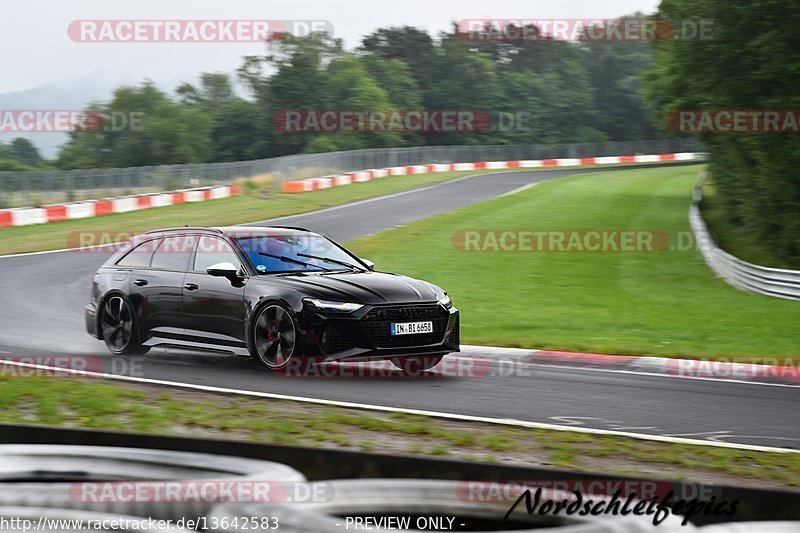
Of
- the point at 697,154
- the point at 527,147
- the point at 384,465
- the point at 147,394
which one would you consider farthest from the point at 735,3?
the point at 697,154

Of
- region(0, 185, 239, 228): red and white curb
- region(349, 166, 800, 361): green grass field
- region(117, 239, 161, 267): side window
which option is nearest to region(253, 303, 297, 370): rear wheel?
region(117, 239, 161, 267): side window

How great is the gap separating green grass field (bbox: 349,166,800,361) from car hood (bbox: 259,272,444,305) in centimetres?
318

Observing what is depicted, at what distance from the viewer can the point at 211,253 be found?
11.4 metres

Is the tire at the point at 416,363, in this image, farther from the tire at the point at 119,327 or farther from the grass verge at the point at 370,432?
the tire at the point at 119,327

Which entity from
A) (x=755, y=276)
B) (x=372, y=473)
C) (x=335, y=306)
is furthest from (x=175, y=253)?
(x=755, y=276)

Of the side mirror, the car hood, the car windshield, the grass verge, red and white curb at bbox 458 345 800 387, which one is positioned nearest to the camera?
the grass verge

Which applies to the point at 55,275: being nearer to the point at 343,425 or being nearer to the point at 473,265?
the point at 473,265

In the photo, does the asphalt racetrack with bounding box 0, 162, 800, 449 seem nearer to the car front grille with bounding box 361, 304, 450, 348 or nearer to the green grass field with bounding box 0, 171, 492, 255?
the car front grille with bounding box 361, 304, 450, 348

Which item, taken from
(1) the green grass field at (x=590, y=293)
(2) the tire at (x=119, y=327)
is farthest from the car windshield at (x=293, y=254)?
(1) the green grass field at (x=590, y=293)

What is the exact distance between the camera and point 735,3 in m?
21.8

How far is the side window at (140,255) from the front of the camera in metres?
12.0

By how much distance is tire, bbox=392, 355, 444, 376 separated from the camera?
37.1 ft

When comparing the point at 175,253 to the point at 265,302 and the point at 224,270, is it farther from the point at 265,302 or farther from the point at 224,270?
the point at 265,302

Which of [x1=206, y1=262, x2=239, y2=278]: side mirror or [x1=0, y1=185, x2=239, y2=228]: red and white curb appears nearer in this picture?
[x1=206, y1=262, x2=239, y2=278]: side mirror
